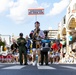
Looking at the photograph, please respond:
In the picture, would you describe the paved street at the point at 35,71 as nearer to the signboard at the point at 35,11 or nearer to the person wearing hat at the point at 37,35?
the person wearing hat at the point at 37,35

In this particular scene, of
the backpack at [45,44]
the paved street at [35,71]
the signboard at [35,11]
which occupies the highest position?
the signboard at [35,11]

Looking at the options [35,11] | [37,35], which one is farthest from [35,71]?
[35,11]

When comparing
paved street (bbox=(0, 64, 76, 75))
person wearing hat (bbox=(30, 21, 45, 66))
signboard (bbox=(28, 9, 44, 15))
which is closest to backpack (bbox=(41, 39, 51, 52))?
person wearing hat (bbox=(30, 21, 45, 66))

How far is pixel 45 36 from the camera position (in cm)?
1471

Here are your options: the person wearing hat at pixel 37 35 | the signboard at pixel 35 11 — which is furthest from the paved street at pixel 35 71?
the signboard at pixel 35 11

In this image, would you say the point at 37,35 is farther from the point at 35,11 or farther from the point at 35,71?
the point at 35,11

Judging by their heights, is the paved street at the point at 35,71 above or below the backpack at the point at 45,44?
below

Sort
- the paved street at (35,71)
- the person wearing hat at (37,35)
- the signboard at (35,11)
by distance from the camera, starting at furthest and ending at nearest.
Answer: the signboard at (35,11) → the person wearing hat at (37,35) → the paved street at (35,71)

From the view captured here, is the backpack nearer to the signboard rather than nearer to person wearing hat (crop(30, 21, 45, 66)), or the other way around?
person wearing hat (crop(30, 21, 45, 66))

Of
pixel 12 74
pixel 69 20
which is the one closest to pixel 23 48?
pixel 12 74

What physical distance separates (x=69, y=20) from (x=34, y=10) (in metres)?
27.8

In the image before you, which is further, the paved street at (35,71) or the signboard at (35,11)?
the signboard at (35,11)

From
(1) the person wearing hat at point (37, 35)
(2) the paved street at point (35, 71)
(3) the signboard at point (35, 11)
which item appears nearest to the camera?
(2) the paved street at point (35, 71)

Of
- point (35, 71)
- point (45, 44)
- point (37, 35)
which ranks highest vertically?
point (37, 35)
